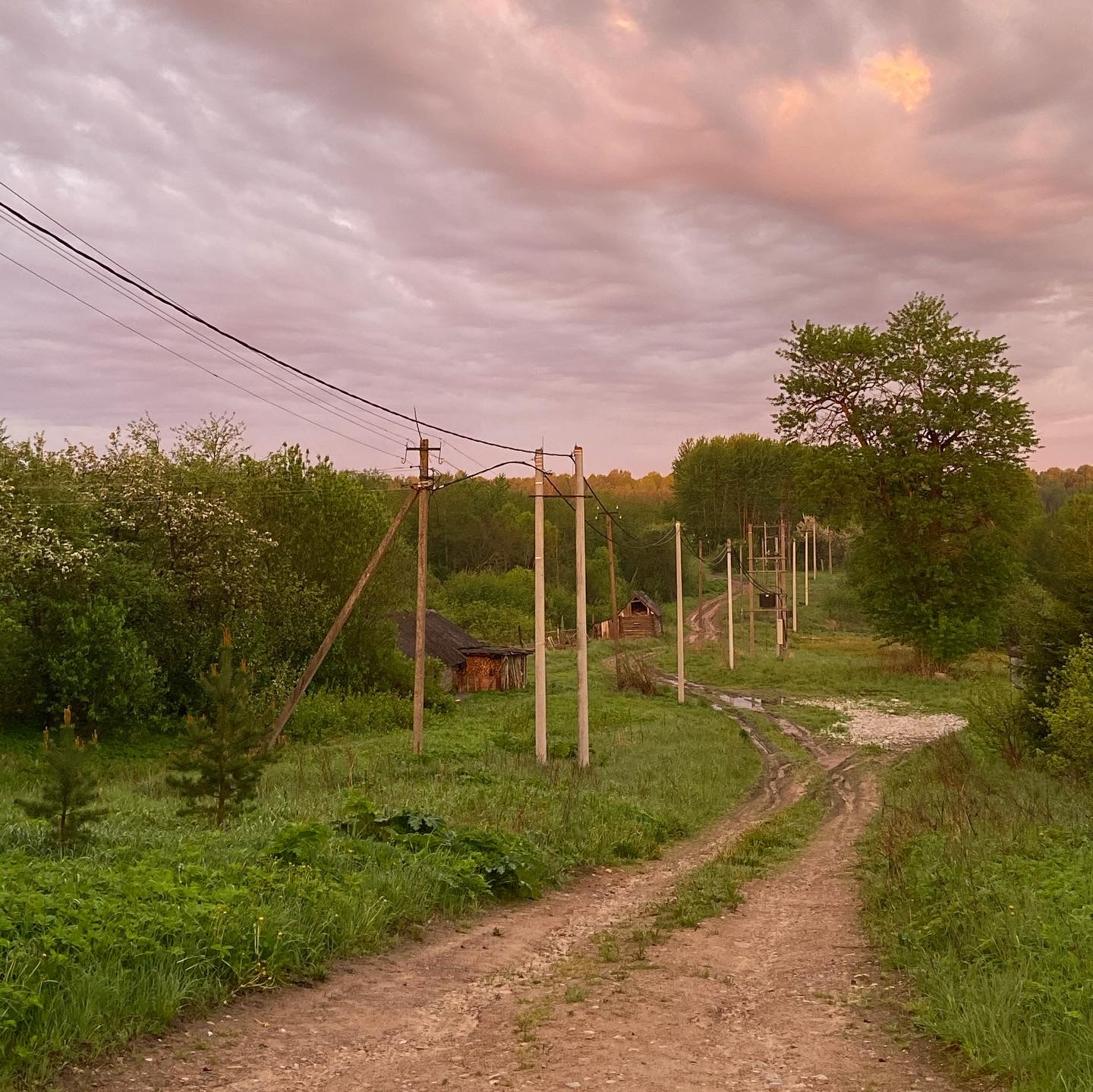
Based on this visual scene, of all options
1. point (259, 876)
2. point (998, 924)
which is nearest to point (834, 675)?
point (998, 924)

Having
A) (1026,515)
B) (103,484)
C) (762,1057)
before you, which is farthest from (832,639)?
(762,1057)

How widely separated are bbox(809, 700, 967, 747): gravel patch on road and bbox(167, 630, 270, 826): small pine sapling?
2132cm

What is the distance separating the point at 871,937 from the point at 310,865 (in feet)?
18.3

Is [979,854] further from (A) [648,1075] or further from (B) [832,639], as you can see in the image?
(B) [832,639]

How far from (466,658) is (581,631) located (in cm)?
2303

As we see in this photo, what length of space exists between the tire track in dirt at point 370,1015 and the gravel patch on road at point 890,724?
20.7 meters

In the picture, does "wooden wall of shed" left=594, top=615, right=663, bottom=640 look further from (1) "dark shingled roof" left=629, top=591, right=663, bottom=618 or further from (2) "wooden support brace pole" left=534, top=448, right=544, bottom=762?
(2) "wooden support brace pole" left=534, top=448, right=544, bottom=762

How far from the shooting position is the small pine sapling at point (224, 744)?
11961 mm

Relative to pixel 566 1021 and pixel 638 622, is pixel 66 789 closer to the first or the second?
pixel 566 1021

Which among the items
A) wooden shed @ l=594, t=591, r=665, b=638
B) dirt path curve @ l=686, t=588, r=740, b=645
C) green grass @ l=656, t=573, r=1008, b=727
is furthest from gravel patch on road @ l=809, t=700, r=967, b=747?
wooden shed @ l=594, t=591, r=665, b=638

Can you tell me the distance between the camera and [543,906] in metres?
11.2

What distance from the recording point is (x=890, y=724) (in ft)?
110

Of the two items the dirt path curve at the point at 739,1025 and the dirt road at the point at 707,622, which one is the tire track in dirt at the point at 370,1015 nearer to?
the dirt path curve at the point at 739,1025

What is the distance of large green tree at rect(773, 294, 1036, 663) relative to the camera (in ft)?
148
